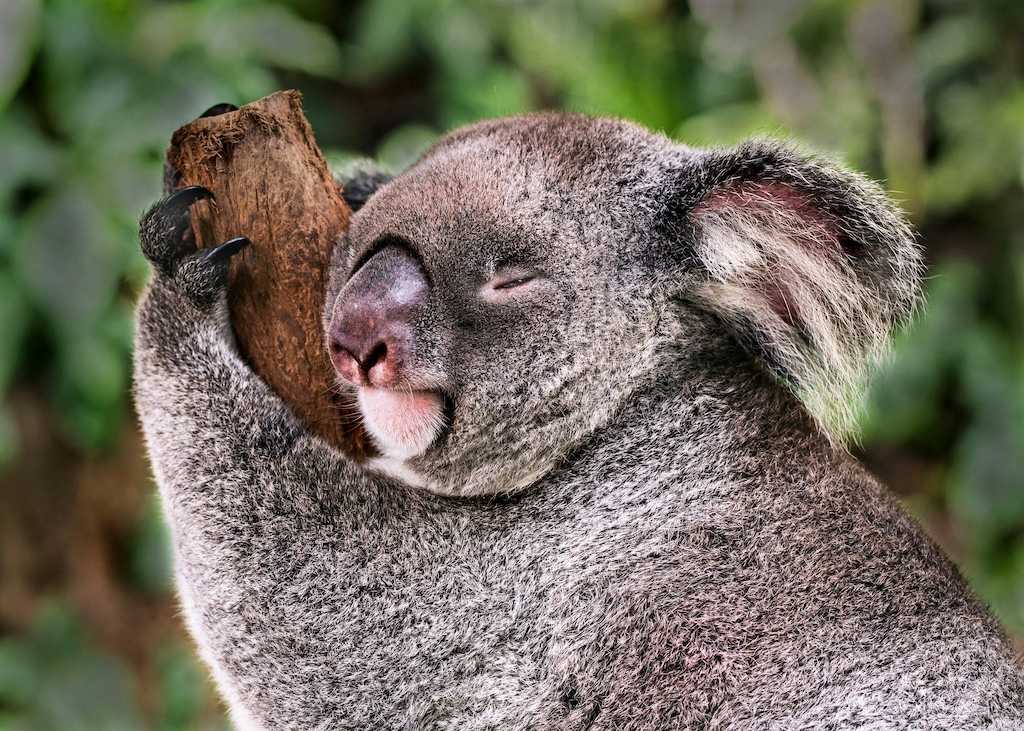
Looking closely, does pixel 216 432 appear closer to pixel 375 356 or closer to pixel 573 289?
pixel 375 356

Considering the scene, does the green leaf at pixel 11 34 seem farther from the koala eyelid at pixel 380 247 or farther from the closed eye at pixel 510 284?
the closed eye at pixel 510 284

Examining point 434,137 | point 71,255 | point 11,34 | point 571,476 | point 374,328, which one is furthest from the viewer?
point 434,137

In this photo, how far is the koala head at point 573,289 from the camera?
2.21m

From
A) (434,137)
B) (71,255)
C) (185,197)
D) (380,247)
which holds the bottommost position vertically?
(380,247)

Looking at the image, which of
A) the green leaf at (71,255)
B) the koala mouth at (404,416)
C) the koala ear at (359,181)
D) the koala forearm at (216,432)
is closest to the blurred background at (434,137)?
the green leaf at (71,255)

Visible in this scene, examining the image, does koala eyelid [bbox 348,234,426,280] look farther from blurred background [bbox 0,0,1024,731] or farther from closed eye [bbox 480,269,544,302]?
blurred background [bbox 0,0,1024,731]

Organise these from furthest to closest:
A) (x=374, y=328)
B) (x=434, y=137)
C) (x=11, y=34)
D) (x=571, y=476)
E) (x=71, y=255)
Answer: (x=434, y=137) < (x=71, y=255) < (x=11, y=34) < (x=571, y=476) < (x=374, y=328)

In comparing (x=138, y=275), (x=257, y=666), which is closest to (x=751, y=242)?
(x=257, y=666)

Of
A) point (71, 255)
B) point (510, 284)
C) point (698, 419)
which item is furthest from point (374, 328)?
point (71, 255)

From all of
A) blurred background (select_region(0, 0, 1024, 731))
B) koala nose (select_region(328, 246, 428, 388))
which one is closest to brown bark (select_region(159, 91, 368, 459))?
koala nose (select_region(328, 246, 428, 388))

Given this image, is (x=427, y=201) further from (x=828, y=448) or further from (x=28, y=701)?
(x=28, y=701)

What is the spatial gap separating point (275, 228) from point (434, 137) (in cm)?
203

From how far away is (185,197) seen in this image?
223 cm

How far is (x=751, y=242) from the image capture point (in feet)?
7.63
